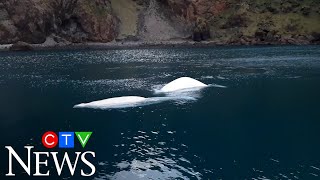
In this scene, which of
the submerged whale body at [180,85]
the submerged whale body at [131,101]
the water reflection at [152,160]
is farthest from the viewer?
the submerged whale body at [180,85]

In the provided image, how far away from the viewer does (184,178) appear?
131 ft

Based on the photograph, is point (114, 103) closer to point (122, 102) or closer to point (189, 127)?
point (122, 102)

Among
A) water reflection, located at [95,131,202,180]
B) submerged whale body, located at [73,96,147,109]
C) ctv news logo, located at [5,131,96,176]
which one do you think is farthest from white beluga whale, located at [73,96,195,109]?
water reflection, located at [95,131,202,180]

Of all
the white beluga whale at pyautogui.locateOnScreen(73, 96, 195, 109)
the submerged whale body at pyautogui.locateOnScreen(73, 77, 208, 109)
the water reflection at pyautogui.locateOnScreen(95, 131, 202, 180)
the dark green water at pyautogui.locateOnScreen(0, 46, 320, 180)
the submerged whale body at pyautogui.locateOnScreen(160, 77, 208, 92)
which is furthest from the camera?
the submerged whale body at pyautogui.locateOnScreen(160, 77, 208, 92)

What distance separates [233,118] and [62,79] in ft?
234

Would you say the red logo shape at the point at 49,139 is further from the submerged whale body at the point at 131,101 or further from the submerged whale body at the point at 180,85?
the submerged whale body at the point at 180,85

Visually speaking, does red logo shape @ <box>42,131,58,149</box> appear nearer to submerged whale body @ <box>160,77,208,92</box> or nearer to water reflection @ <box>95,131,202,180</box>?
water reflection @ <box>95,131,202,180</box>

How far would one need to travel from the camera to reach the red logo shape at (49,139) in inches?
2055

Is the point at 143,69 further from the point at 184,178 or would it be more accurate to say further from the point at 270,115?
the point at 184,178

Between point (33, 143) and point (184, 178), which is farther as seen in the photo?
point (33, 143)

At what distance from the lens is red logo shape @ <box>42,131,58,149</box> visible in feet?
171

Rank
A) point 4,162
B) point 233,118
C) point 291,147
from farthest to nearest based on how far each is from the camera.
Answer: point 233,118 < point 291,147 < point 4,162

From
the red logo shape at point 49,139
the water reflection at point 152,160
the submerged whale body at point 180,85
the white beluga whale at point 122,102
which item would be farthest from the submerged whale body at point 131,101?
the water reflection at point 152,160

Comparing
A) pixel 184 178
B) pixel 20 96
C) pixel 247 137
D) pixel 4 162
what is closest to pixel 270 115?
pixel 247 137
